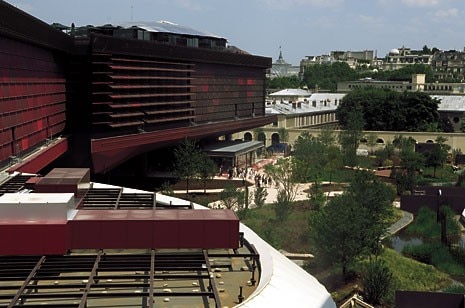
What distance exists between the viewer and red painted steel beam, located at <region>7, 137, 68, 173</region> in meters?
25.4

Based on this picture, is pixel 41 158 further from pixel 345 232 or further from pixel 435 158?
pixel 435 158

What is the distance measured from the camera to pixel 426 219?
35844mm

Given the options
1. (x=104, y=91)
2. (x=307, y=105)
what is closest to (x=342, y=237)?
(x=104, y=91)

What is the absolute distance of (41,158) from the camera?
28859 millimetres

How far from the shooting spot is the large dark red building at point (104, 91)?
27906 mm

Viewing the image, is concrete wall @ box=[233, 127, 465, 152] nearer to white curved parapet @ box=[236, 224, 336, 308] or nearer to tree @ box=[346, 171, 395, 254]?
tree @ box=[346, 171, 395, 254]

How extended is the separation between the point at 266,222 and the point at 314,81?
407 feet

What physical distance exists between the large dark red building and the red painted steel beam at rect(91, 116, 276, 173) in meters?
0.06

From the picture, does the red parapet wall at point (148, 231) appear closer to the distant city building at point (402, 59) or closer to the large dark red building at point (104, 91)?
the large dark red building at point (104, 91)

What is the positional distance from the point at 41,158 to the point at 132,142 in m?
11.1

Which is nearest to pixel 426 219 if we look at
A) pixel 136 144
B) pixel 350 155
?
pixel 136 144

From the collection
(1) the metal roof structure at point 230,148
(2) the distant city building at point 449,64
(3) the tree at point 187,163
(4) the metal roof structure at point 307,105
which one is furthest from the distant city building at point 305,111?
(2) the distant city building at point 449,64

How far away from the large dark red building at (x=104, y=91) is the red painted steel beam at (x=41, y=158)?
46 millimetres

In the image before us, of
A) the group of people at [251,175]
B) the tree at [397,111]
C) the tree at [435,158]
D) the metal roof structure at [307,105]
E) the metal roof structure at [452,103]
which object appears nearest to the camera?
the group of people at [251,175]
